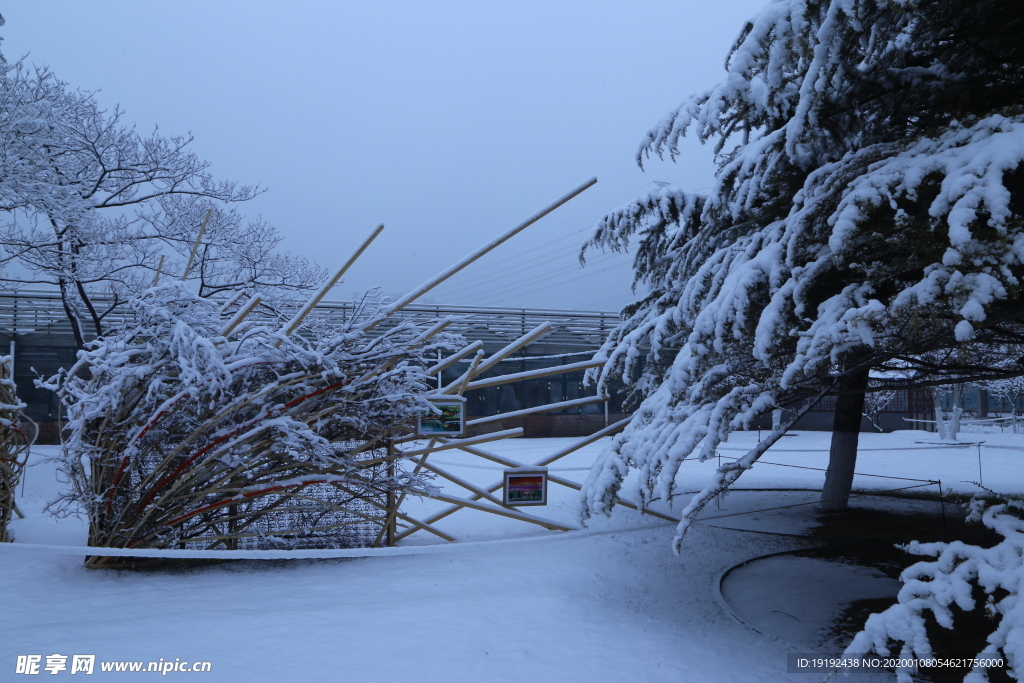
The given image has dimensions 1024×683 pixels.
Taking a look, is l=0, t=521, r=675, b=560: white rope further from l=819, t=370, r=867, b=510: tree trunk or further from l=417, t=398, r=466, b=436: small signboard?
l=819, t=370, r=867, b=510: tree trunk

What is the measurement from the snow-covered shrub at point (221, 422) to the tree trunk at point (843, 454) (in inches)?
215

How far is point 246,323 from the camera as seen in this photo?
558cm

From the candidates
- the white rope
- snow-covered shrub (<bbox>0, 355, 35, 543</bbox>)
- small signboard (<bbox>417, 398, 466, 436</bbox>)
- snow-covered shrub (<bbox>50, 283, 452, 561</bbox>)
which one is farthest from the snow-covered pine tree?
snow-covered shrub (<bbox>0, 355, 35, 543</bbox>)

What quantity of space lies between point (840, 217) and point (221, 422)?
4.40 m

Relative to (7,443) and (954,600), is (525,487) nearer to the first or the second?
(954,600)

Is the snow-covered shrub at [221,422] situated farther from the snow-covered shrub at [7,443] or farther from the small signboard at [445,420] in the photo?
the snow-covered shrub at [7,443]

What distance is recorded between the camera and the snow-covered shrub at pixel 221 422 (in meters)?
5.01

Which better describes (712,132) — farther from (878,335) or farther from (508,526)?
(508,526)

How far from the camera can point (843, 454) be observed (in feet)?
28.4

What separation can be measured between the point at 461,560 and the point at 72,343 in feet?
56.7

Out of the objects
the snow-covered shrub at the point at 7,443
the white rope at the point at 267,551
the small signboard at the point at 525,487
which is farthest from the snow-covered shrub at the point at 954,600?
the snow-covered shrub at the point at 7,443

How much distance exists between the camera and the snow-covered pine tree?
3.31m

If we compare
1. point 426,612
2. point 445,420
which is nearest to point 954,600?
point 426,612

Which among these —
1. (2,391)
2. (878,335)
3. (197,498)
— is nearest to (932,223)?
(878,335)
